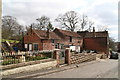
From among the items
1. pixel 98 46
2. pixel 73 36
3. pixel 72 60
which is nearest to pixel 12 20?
pixel 73 36

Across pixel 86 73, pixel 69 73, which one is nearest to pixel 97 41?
pixel 86 73

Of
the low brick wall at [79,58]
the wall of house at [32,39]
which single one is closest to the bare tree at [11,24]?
the wall of house at [32,39]

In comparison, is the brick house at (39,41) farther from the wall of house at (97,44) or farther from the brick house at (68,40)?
the wall of house at (97,44)

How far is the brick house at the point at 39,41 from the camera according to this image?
39.3 meters

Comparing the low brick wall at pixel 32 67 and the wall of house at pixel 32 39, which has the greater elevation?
the wall of house at pixel 32 39

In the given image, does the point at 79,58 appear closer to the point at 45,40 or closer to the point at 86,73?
the point at 86,73

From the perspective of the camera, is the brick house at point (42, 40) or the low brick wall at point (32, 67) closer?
the low brick wall at point (32, 67)

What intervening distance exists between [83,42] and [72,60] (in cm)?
3655

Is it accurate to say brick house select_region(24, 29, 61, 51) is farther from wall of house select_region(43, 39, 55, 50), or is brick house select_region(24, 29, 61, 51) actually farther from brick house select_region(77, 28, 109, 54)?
brick house select_region(77, 28, 109, 54)

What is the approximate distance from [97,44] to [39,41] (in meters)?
20.3

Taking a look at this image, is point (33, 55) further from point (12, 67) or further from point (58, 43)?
point (58, 43)

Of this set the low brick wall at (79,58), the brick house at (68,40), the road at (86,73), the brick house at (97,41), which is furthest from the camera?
the brick house at (97,41)

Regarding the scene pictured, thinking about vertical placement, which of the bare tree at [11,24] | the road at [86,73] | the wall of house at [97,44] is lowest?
the road at [86,73]

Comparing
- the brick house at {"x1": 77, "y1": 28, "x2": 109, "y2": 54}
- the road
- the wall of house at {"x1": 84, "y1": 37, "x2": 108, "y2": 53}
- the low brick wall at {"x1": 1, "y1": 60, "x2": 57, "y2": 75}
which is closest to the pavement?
the road
